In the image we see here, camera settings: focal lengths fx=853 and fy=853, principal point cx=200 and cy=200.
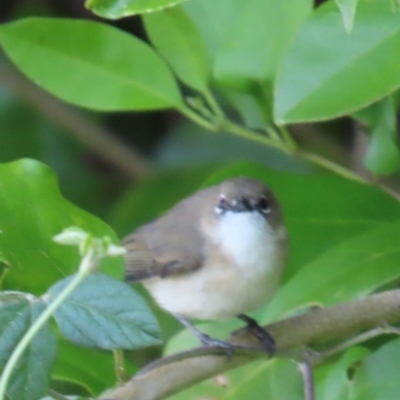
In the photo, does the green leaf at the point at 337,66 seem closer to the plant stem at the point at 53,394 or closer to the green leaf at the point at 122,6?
the green leaf at the point at 122,6

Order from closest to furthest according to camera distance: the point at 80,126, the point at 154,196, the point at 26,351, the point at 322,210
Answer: the point at 26,351, the point at 322,210, the point at 154,196, the point at 80,126

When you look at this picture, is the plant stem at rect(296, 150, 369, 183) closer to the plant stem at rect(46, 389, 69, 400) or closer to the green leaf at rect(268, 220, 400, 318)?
the green leaf at rect(268, 220, 400, 318)

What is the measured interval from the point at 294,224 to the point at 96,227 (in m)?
0.51

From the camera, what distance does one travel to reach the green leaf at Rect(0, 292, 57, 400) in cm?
84

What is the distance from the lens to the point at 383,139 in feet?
4.59

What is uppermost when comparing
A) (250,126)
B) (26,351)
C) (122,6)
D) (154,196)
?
(122,6)

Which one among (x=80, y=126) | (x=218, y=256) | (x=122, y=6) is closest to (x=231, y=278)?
(x=218, y=256)

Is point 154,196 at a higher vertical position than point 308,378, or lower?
lower

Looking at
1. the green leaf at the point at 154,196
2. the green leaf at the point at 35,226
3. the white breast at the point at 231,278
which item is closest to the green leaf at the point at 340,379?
the white breast at the point at 231,278

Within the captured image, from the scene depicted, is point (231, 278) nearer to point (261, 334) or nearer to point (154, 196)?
point (261, 334)

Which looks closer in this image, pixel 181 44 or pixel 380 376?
pixel 380 376

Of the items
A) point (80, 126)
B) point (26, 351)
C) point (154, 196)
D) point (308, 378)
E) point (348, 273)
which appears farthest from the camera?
point (80, 126)

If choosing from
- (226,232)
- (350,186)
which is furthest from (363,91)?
(226,232)

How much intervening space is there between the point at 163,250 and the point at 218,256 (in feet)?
0.49
